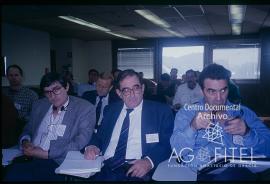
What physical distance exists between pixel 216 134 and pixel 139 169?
604 mm

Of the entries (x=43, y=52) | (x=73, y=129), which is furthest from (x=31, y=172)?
(x=43, y=52)

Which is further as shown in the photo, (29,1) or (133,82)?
(29,1)

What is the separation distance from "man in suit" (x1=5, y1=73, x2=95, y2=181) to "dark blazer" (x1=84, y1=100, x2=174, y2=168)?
0.17 m

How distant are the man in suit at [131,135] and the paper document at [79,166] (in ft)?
0.24

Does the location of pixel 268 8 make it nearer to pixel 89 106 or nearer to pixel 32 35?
pixel 89 106

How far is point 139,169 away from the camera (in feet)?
6.74

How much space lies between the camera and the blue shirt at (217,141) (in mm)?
1995

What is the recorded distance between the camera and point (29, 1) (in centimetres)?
276

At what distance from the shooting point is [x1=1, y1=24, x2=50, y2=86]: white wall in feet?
26.7

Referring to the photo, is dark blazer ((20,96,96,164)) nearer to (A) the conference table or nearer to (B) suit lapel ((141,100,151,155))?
(B) suit lapel ((141,100,151,155))

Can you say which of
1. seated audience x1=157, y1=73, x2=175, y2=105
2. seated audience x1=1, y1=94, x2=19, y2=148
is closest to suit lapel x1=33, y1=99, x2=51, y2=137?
seated audience x1=1, y1=94, x2=19, y2=148

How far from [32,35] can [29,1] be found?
6924 mm

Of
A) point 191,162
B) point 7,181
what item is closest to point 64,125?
point 7,181

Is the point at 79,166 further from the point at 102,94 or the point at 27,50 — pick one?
the point at 27,50
